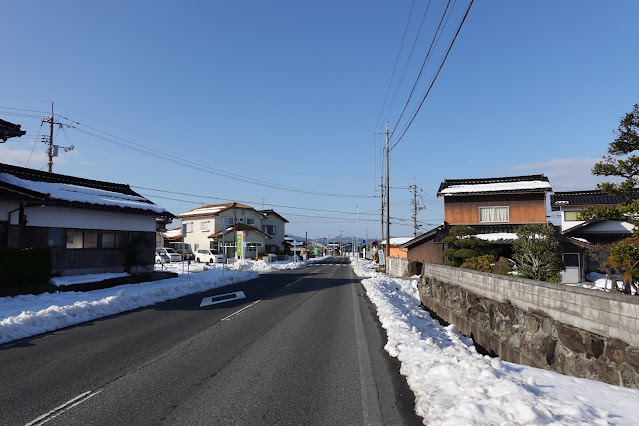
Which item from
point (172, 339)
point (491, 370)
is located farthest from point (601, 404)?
point (172, 339)

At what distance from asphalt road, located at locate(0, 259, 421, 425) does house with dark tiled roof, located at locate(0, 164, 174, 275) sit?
907cm

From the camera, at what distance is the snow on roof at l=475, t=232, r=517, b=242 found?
2572cm

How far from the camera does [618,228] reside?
83.3ft

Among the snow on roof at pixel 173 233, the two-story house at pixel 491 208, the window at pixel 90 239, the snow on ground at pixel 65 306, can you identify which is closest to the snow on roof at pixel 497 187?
the two-story house at pixel 491 208

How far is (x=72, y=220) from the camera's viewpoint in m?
18.8

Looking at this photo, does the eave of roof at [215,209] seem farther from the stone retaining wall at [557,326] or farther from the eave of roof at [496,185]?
the stone retaining wall at [557,326]

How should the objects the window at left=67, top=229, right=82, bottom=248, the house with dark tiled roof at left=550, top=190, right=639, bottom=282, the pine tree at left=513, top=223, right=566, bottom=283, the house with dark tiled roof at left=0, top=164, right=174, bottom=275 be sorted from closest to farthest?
the pine tree at left=513, top=223, right=566, bottom=283
the house with dark tiled roof at left=0, top=164, right=174, bottom=275
the window at left=67, top=229, right=82, bottom=248
the house with dark tiled roof at left=550, top=190, right=639, bottom=282

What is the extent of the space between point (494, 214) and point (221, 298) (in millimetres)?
22776

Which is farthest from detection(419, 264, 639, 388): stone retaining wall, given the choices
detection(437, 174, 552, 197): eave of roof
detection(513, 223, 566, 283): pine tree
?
detection(437, 174, 552, 197): eave of roof

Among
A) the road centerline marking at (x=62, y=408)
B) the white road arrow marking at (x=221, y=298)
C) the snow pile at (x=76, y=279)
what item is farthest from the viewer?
the snow pile at (x=76, y=279)

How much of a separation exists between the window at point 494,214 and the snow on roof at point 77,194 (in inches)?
912

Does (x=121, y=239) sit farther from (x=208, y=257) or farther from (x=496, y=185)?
(x=496, y=185)

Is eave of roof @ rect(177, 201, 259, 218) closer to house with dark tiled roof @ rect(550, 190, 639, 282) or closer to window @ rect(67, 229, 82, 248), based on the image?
window @ rect(67, 229, 82, 248)

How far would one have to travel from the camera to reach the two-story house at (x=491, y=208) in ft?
93.5
